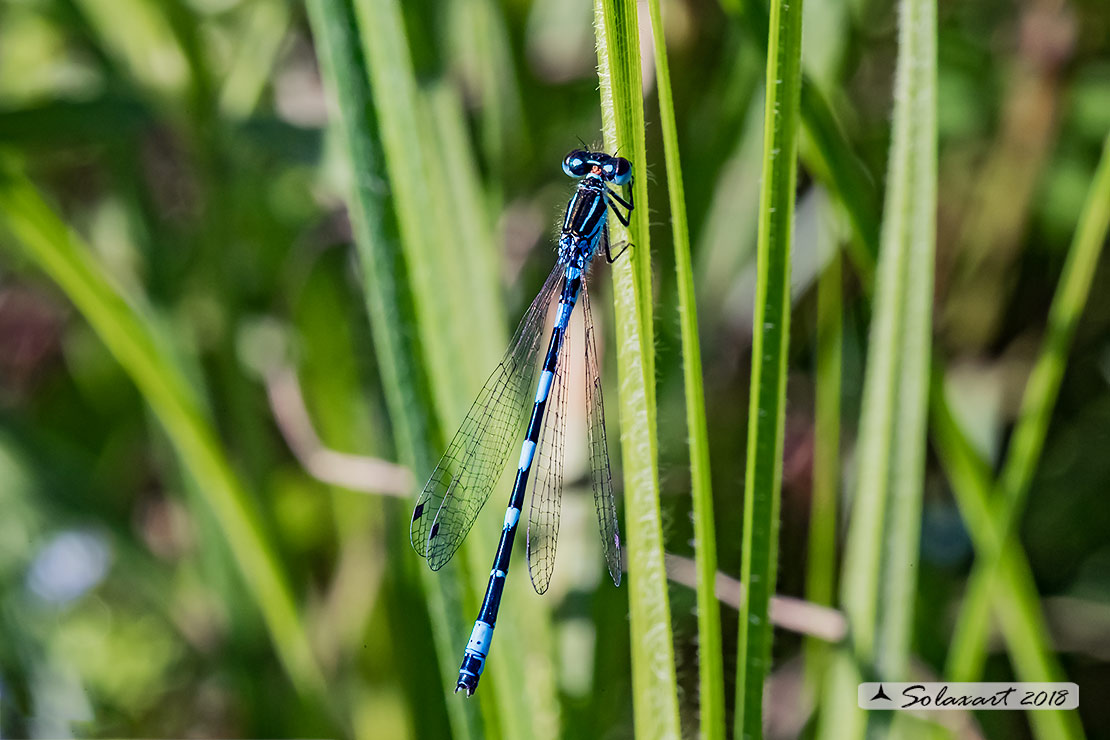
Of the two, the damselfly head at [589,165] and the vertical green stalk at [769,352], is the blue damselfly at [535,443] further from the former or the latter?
the vertical green stalk at [769,352]

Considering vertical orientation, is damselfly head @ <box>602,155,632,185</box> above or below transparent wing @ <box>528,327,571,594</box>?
above

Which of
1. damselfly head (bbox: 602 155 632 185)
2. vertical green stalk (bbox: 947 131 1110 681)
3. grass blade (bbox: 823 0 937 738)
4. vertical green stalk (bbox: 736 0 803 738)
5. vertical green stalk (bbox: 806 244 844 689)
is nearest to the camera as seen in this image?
vertical green stalk (bbox: 736 0 803 738)

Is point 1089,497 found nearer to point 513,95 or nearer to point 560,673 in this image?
point 560,673

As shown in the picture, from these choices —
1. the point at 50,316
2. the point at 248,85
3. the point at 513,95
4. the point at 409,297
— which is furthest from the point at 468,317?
the point at 50,316

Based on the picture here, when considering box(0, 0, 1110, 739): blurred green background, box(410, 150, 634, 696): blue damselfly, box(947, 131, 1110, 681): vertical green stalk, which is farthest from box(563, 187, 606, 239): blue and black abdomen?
box(947, 131, 1110, 681): vertical green stalk
